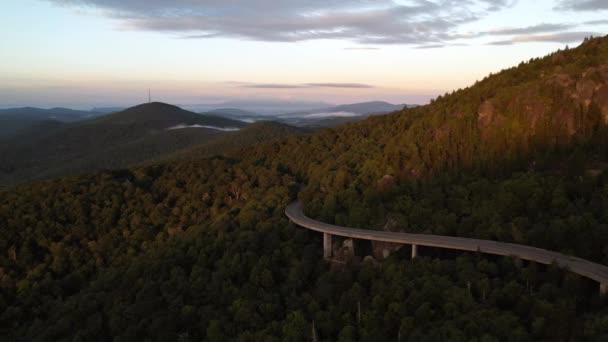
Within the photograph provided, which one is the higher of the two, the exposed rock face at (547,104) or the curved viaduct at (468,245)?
the exposed rock face at (547,104)

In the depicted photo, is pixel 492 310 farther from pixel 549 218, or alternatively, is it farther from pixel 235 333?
pixel 235 333

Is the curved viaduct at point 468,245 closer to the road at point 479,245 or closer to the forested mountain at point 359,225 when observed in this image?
the road at point 479,245

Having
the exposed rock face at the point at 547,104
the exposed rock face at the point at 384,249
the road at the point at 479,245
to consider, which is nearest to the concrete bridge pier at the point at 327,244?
the road at the point at 479,245

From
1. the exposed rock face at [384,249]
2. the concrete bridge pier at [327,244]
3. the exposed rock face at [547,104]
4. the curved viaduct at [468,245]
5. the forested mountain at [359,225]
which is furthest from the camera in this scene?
→ the exposed rock face at [547,104]

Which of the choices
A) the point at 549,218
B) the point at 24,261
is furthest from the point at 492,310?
the point at 24,261

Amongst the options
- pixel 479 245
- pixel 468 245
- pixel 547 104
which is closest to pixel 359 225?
pixel 468 245

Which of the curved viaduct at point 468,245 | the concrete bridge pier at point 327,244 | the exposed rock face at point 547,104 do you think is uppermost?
the exposed rock face at point 547,104

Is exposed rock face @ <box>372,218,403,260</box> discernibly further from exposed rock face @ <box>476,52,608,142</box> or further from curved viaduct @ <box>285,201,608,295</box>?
exposed rock face @ <box>476,52,608,142</box>
